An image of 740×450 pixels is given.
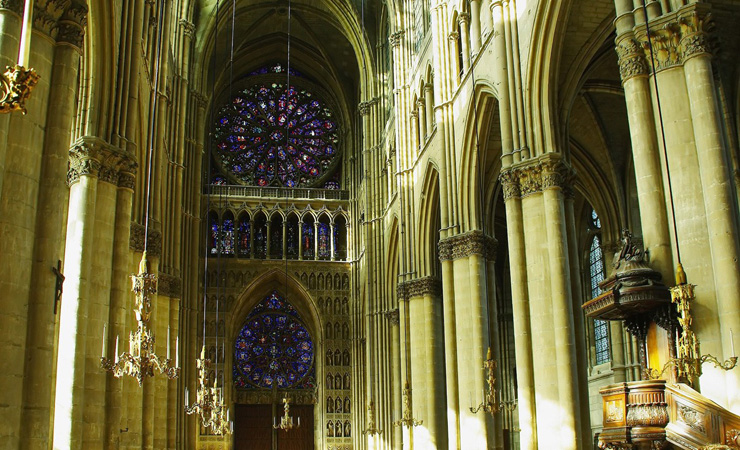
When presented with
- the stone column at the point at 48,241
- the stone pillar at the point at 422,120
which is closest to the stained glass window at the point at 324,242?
the stone pillar at the point at 422,120

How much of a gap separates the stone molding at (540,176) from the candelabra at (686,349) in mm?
6485

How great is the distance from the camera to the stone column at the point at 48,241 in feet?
32.8

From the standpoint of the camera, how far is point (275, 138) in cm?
4319

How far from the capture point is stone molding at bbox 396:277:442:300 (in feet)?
90.6

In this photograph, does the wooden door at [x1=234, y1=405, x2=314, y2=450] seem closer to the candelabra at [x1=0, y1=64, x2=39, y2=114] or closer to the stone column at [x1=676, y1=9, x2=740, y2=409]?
the stone column at [x1=676, y1=9, x2=740, y2=409]

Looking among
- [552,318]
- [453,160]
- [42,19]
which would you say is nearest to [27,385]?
[42,19]

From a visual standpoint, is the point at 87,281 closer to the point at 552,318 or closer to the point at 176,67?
the point at 552,318

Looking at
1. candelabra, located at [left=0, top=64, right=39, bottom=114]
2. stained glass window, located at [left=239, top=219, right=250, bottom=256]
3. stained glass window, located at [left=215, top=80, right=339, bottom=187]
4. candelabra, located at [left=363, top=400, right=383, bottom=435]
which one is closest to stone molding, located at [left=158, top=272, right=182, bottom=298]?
candelabra, located at [left=363, top=400, right=383, bottom=435]

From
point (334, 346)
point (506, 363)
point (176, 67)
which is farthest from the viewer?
point (334, 346)

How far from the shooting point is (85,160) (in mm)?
15555

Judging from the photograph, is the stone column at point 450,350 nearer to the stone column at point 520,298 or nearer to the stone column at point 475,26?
the stone column at point 520,298

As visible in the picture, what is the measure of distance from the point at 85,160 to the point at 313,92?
2996 centimetres

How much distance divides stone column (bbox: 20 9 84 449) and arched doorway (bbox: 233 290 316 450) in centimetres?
2879

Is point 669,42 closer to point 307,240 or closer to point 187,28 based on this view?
point 187,28
